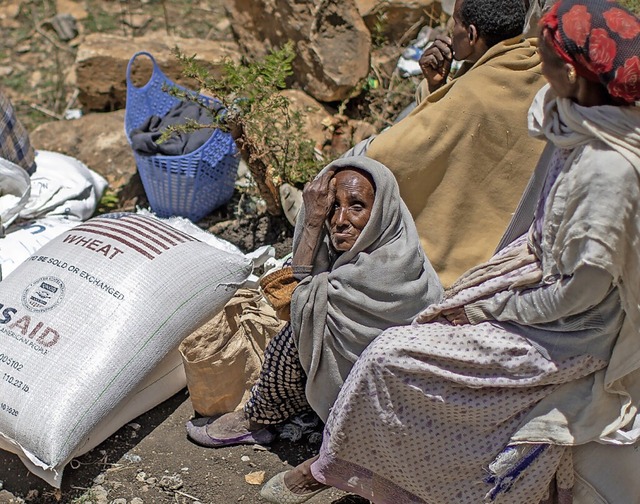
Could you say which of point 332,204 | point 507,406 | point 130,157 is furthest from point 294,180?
point 507,406

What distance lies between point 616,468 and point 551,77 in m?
1.12

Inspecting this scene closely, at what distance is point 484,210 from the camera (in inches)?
127

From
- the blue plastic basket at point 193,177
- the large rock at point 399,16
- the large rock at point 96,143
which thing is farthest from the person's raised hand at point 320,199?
the large rock at point 399,16

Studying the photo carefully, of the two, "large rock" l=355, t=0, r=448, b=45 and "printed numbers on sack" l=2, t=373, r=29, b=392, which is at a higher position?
"large rock" l=355, t=0, r=448, b=45

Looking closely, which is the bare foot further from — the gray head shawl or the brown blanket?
the brown blanket

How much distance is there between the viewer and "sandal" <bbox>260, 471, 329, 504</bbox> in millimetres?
2967

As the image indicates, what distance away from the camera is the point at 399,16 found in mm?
5285

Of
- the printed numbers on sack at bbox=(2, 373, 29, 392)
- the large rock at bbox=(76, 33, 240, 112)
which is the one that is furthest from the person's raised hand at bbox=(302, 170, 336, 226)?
the large rock at bbox=(76, 33, 240, 112)

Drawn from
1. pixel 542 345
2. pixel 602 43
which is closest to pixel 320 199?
pixel 542 345

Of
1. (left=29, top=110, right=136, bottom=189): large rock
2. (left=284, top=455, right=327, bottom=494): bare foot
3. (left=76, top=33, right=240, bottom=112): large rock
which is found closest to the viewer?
(left=284, top=455, right=327, bottom=494): bare foot

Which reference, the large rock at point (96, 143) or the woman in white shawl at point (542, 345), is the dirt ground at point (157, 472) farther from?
the large rock at point (96, 143)

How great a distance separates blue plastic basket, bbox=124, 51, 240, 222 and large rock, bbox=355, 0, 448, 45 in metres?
1.44

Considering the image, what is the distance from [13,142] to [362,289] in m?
2.29

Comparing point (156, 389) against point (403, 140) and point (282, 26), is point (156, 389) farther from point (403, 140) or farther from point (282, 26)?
point (282, 26)
